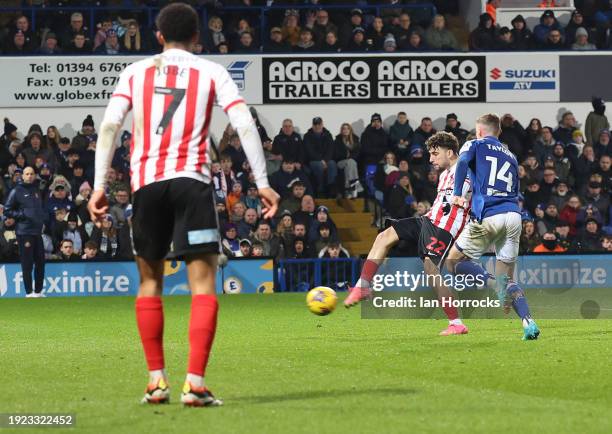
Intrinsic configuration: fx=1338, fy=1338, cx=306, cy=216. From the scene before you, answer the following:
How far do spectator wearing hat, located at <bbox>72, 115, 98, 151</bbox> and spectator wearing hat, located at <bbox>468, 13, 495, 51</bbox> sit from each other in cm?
847

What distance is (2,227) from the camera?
23.6m

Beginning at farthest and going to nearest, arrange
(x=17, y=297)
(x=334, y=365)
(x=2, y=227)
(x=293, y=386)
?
(x=2, y=227) → (x=17, y=297) → (x=334, y=365) → (x=293, y=386)

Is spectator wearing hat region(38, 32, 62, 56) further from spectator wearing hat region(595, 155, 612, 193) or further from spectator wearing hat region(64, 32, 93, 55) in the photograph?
spectator wearing hat region(595, 155, 612, 193)

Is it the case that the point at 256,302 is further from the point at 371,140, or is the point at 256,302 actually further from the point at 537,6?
the point at 537,6

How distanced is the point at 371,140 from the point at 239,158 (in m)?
2.81

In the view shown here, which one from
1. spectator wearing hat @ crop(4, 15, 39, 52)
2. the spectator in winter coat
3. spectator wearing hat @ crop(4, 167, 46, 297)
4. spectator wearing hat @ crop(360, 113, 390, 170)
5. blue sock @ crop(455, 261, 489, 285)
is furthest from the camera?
spectator wearing hat @ crop(4, 15, 39, 52)

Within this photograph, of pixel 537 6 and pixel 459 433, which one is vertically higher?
pixel 537 6

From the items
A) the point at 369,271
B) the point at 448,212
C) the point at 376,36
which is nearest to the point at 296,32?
the point at 376,36

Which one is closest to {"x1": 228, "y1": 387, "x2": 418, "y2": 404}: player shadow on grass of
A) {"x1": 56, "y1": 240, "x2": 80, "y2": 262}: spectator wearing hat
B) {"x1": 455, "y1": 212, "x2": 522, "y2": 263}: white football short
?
{"x1": 455, "y1": 212, "x2": 522, "y2": 263}: white football short

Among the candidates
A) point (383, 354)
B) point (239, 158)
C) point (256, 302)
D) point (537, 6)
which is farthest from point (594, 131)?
point (383, 354)

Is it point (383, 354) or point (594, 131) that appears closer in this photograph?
point (383, 354)

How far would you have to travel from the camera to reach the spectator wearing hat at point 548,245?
77.9 feet

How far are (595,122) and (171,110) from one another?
22019 mm

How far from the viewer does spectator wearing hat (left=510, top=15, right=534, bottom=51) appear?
1142 inches
